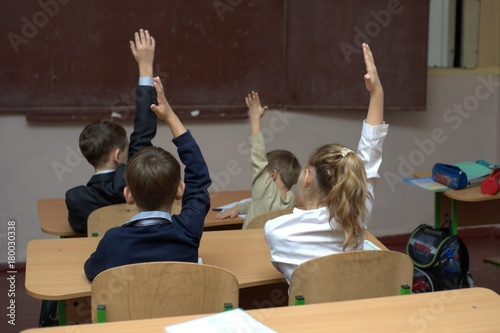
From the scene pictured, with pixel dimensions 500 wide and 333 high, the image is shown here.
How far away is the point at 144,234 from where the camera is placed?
2332 millimetres

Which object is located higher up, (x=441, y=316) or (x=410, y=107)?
(x=410, y=107)

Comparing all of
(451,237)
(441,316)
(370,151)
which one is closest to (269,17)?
(451,237)

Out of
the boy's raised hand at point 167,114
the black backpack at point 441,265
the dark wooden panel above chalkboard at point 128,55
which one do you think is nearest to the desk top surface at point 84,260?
the boy's raised hand at point 167,114

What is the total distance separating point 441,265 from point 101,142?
5.70ft

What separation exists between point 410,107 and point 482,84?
0.73 m

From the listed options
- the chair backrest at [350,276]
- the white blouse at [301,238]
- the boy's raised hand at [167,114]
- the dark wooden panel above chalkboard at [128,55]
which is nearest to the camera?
the chair backrest at [350,276]

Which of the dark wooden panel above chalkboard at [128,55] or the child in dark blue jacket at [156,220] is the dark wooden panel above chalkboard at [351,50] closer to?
the dark wooden panel above chalkboard at [128,55]

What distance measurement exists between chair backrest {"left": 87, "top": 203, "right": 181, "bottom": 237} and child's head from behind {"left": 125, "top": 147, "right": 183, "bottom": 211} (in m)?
0.65

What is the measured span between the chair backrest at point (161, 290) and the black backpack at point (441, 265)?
6.05 feet

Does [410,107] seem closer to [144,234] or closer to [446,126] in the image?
[446,126]

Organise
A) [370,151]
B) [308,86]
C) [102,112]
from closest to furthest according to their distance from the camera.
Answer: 1. [370,151]
2. [102,112]
3. [308,86]

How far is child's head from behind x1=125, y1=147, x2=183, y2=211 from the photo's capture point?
238cm

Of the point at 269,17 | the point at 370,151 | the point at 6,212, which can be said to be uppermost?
the point at 269,17

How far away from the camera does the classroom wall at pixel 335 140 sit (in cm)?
460
